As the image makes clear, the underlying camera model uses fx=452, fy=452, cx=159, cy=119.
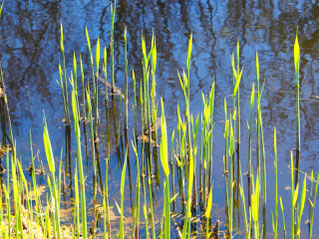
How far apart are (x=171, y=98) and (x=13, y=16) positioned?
2.83 metres

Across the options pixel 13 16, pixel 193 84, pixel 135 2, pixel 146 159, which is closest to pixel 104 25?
pixel 135 2

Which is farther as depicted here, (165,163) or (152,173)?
(152,173)

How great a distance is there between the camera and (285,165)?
2.92 metres

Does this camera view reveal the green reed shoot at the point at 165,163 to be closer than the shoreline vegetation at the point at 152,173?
Yes

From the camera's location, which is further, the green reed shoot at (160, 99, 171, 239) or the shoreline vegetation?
the shoreline vegetation

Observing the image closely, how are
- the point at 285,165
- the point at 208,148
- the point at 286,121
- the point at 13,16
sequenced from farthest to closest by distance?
the point at 13,16
the point at 286,121
the point at 285,165
the point at 208,148

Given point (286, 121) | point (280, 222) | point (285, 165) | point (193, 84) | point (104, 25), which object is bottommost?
point (280, 222)

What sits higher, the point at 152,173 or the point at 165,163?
the point at 165,163

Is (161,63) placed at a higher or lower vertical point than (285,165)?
higher

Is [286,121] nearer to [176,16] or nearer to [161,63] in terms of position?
[161,63]

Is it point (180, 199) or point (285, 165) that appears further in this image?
point (285, 165)

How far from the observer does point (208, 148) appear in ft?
7.56

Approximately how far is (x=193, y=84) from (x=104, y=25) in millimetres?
1783

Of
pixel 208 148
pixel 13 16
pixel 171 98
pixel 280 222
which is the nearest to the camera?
pixel 208 148
